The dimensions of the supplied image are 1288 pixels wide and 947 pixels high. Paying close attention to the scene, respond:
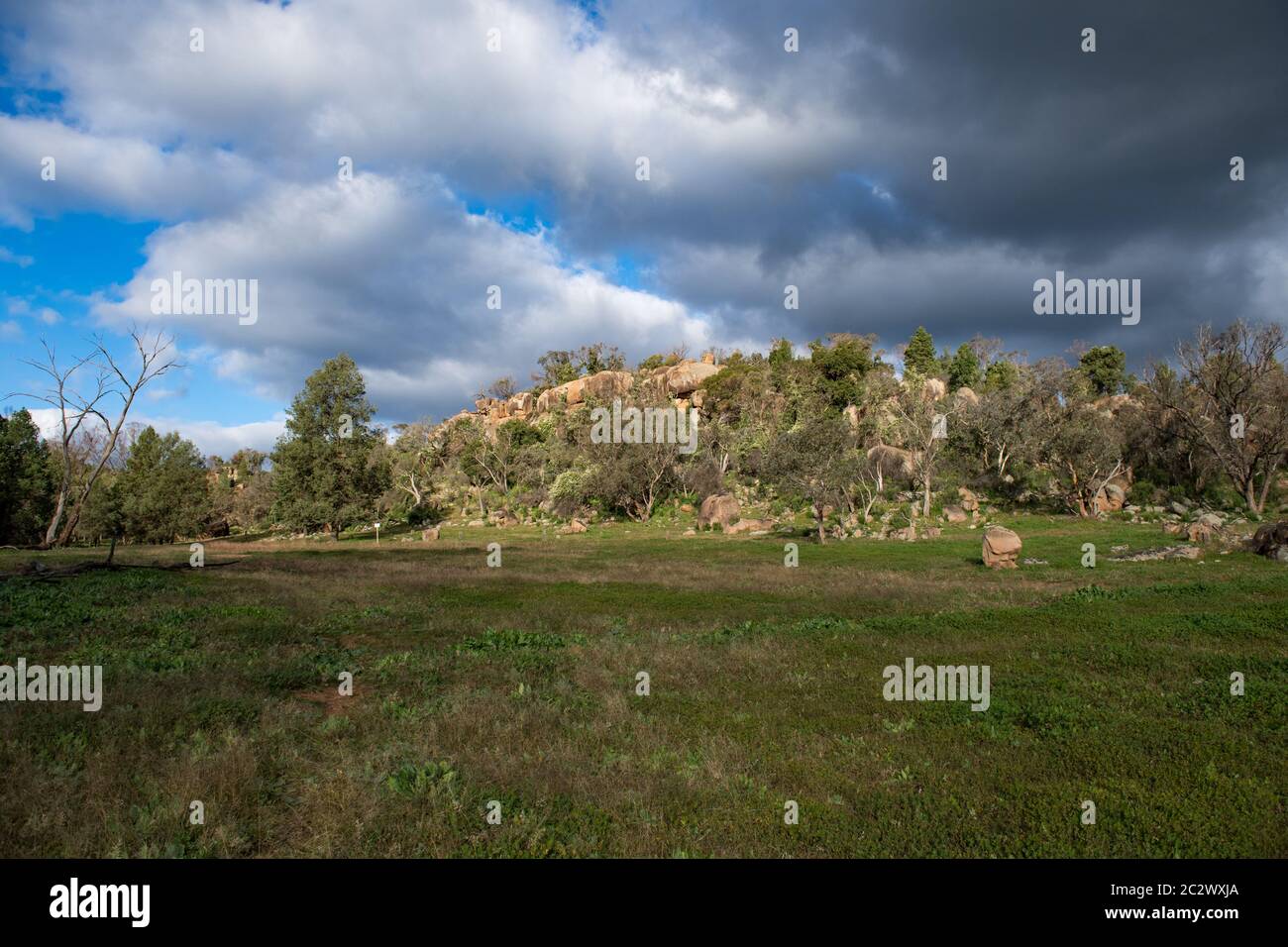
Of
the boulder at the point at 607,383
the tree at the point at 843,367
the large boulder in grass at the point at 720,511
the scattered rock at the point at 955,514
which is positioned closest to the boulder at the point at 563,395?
the boulder at the point at 607,383

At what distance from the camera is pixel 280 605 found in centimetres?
2403

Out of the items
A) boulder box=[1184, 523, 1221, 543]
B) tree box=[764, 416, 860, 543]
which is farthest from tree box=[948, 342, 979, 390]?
boulder box=[1184, 523, 1221, 543]

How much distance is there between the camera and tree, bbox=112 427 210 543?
247 ft

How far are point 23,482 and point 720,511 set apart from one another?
6991 cm

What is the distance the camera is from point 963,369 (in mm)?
110312

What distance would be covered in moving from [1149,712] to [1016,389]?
74761 millimetres

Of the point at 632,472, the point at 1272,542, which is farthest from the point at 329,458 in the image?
the point at 1272,542

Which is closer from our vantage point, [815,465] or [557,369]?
[815,465]

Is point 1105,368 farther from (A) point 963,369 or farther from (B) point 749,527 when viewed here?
(B) point 749,527

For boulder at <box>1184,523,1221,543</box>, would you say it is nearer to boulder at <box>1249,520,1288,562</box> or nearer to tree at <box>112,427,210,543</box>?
boulder at <box>1249,520,1288,562</box>

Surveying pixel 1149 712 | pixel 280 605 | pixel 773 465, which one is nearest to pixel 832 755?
pixel 1149 712
